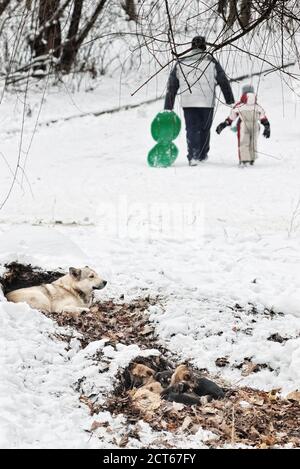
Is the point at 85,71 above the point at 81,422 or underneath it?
above

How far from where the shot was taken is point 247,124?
12.9m

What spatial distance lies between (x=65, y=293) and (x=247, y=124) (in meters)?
7.72

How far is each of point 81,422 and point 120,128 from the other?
13.1 m

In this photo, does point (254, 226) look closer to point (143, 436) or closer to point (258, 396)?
point (258, 396)

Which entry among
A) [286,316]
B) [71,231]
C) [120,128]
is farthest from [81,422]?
[120,128]

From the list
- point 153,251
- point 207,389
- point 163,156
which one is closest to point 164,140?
point 163,156

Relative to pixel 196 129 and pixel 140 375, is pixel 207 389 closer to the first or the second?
pixel 140 375

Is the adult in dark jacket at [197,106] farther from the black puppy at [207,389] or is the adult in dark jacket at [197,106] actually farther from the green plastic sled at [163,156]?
the black puppy at [207,389]

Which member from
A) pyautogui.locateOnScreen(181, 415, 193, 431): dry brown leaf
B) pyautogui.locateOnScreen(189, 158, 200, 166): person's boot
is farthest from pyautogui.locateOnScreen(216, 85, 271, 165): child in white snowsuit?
pyautogui.locateOnScreen(181, 415, 193, 431): dry brown leaf

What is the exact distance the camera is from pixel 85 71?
Result: 20.6 metres

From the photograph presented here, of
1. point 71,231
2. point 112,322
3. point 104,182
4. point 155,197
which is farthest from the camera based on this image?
→ point 104,182

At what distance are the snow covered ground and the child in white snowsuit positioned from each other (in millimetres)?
332

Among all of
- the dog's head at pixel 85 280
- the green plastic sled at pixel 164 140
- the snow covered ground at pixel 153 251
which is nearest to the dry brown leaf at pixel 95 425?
the snow covered ground at pixel 153 251

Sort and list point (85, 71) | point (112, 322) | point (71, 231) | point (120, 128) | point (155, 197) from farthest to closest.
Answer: point (85, 71) → point (120, 128) → point (155, 197) → point (71, 231) → point (112, 322)
